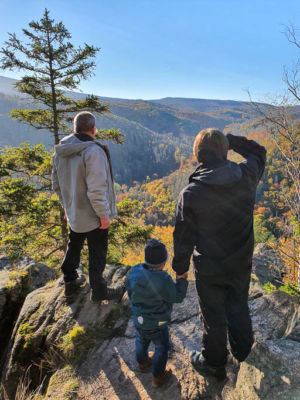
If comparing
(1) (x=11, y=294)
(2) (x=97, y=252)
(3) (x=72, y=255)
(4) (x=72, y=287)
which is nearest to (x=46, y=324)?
(4) (x=72, y=287)

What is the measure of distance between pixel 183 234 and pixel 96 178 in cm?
113

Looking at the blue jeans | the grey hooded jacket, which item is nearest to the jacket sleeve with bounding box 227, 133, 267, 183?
the grey hooded jacket

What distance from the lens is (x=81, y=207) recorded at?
262 centimetres

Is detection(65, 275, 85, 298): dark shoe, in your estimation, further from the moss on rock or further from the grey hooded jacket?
the grey hooded jacket

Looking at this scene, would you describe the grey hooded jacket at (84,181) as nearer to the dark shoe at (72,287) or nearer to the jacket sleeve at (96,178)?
the jacket sleeve at (96,178)

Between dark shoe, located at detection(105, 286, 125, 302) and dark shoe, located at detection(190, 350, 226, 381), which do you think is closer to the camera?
dark shoe, located at detection(190, 350, 226, 381)

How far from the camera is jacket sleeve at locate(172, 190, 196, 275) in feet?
5.91

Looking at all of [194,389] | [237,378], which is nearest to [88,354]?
Answer: [194,389]

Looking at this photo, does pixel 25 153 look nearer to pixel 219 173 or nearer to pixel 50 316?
pixel 50 316

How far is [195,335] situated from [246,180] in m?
2.03

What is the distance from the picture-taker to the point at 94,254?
288 cm

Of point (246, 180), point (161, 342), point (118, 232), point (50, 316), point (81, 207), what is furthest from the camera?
point (118, 232)

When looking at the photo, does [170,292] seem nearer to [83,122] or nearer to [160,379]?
[160,379]

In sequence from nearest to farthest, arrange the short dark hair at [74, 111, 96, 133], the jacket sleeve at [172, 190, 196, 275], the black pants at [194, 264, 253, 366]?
1. the jacket sleeve at [172, 190, 196, 275]
2. the black pants at [194, 264, 253, 366]
3. the short dark hair at [74, 111, 96, 133]
